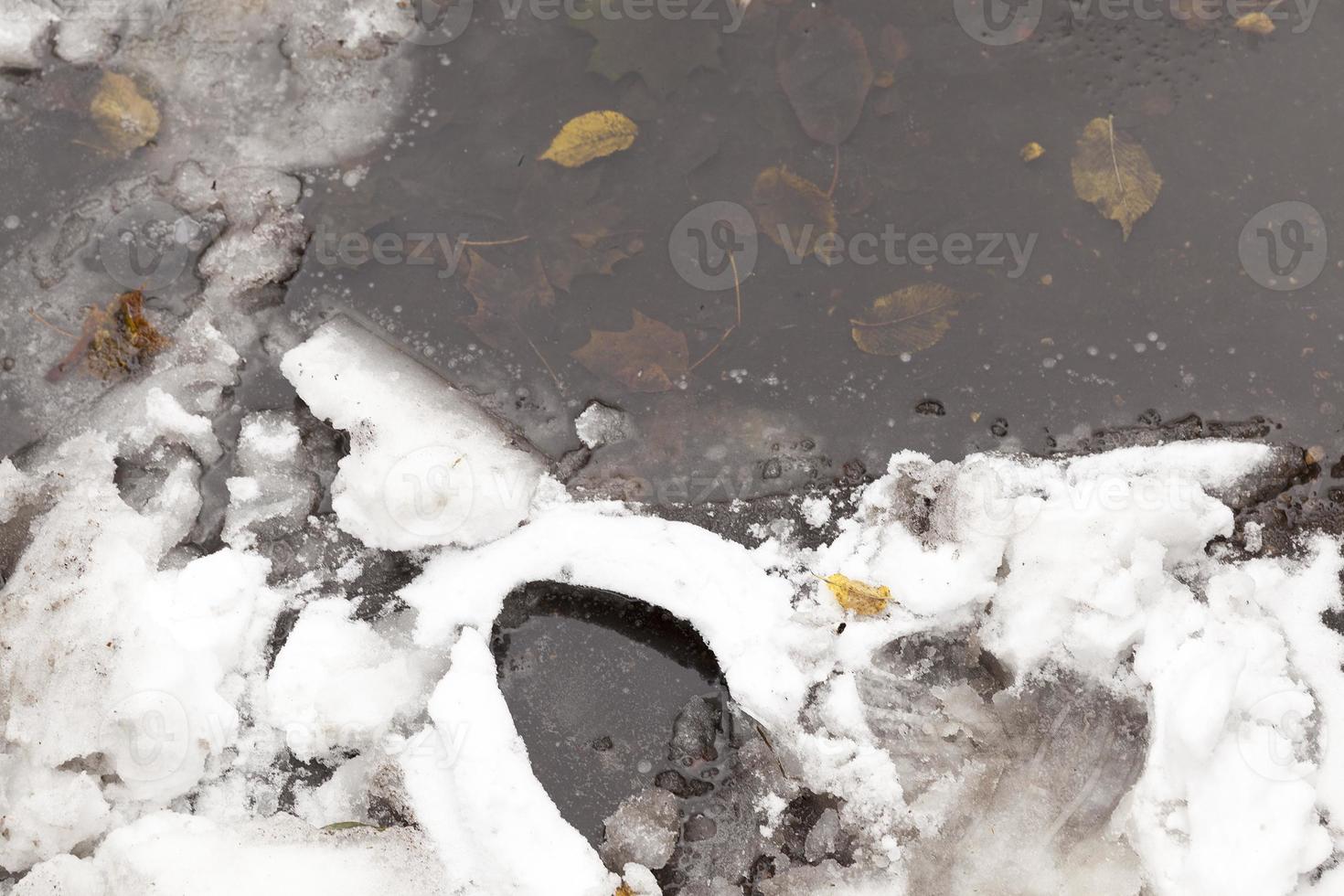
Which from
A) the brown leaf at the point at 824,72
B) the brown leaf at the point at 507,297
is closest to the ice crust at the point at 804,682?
the brown leaf at the point at 507,297

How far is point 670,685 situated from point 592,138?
5.98 ft

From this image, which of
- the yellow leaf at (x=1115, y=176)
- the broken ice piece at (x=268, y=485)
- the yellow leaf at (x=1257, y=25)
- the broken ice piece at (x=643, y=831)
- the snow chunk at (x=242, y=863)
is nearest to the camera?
the snow chunk at (x=242, y=863)

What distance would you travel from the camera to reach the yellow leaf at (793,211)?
3383 millimetres

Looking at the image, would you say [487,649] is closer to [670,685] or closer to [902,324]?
[670,685]

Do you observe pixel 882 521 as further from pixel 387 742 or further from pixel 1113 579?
pixel 387 742

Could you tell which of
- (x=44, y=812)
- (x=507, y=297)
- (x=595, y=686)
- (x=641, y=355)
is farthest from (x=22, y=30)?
(x=595, y=686)

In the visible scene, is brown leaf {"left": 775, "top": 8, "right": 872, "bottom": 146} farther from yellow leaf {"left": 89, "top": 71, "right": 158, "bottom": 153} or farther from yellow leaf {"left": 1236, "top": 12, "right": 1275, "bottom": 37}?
yellow leaf {"left": 89, "top": 71, "right": 158, "bottom": 153}

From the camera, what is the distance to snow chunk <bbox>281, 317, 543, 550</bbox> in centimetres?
320

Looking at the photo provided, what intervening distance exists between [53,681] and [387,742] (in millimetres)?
1030

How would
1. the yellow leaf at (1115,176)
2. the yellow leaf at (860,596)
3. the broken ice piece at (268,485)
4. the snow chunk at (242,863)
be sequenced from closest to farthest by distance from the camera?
the snow chunk at (242,863) < the yellow leaf at (860,596) < the broken ice piece at (268,485) < the yellow leaf at (1115,176)

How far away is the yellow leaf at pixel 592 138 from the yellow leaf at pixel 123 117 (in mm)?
1374

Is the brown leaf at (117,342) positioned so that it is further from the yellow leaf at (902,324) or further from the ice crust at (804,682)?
the yellow leaf at (902,324)

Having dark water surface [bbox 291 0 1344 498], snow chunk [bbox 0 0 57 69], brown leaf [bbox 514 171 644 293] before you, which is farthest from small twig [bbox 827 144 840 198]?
snow chunk [bbox 0 0 57 69]

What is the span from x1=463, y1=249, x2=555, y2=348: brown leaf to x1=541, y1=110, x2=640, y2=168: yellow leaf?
37cm
